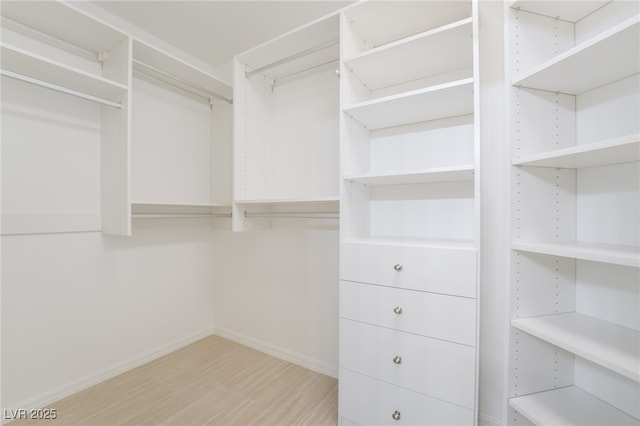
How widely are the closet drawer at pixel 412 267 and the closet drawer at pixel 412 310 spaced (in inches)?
1.5

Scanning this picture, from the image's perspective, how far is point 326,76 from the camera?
6.97ft

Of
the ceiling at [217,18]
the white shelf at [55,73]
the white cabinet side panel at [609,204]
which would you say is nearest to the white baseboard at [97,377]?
the white shelf at [55,73]

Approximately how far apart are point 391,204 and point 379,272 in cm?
56

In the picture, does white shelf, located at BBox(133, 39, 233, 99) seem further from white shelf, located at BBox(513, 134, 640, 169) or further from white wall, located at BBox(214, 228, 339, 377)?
white shelf, located at BBox(513, 134, 640, 169)

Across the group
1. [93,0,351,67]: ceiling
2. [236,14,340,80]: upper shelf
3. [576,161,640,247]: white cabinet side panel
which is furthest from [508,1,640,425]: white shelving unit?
[93,0,351,67]: ceiling

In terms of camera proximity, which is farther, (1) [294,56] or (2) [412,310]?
(1) [294,56]

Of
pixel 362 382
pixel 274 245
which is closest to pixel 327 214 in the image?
pixel 274 245

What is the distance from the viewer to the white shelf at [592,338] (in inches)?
34.4

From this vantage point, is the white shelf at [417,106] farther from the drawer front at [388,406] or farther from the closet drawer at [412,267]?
the drawer front at [388,406]

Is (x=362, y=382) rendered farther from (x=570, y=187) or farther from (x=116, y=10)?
(x=116, y=10)

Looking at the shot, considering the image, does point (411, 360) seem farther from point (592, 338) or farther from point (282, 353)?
point (282, 353)

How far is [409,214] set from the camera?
5.77ft

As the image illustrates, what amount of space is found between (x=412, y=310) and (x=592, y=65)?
1203mm

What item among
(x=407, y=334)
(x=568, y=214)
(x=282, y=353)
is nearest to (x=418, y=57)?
(x=568, y=214)
